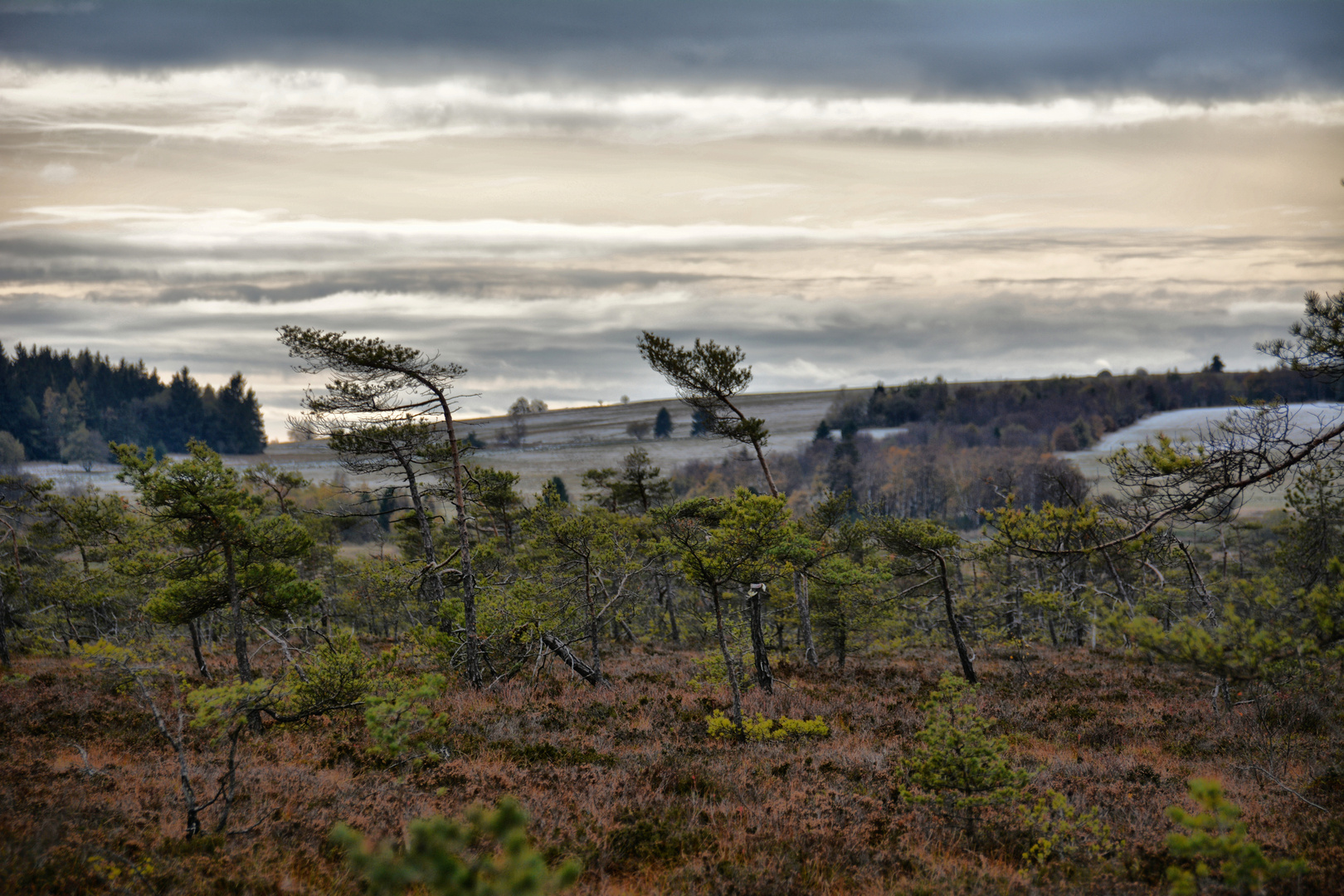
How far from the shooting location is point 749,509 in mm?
11250

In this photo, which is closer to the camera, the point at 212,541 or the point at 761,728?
the point at 761,728

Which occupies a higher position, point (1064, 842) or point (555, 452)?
point (555, 452)

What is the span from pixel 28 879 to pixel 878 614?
80.2 ft

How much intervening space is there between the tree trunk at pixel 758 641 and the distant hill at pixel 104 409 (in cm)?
15678

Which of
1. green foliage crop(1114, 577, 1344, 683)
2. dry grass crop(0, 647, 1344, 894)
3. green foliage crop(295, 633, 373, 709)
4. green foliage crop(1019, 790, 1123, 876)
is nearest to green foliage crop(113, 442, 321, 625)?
dry grass crop(0, 647, 1344, 894)

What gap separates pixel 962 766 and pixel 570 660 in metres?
12.6

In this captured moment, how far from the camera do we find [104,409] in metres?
153

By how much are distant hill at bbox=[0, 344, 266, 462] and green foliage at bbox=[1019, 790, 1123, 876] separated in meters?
165

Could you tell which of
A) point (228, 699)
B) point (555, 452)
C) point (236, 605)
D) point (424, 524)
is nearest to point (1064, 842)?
point (228, 699)

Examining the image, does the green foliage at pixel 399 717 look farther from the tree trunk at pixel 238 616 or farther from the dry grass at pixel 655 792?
the tree trunk at pixel 238 616

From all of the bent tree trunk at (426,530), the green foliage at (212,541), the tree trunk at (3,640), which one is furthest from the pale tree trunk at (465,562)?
the tree trunk at (3,640)

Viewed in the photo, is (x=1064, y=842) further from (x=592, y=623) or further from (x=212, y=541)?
(x=212, y=541)

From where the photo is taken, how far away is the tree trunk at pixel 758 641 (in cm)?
1509

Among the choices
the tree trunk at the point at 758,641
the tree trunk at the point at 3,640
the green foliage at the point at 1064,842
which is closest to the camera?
the green foliage at the point at 1064,842
